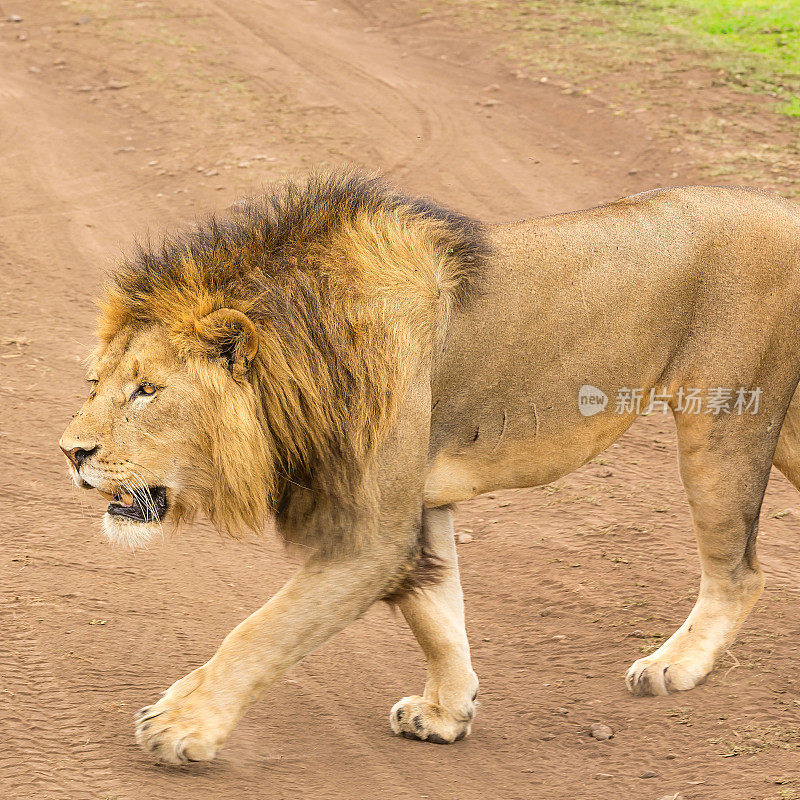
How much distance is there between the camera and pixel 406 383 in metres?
3.59

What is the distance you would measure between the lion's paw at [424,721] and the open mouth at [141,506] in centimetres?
121

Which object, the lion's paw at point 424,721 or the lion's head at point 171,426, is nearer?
the lion's head at point 171,426

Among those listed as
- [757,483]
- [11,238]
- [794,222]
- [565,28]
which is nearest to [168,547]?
[757,483]

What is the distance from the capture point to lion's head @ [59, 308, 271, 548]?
11.0 ft

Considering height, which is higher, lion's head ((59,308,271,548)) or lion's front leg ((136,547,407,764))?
lion's head ((59,308,271,548))

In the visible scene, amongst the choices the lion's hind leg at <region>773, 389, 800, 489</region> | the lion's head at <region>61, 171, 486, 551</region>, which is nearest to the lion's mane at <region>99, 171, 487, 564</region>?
the lion's head at <region>61, 171, 486, 551</region>

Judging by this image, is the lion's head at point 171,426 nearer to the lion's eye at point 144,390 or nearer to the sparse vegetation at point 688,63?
the lion's eye at point 144,390

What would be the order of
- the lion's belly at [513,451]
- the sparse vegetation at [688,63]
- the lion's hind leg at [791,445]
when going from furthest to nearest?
the sparse vegetation at [688,63] < the lion's hind leg at [791,445] < the lion's belly at [513,451]

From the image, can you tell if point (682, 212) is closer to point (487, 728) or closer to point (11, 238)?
point (487, 728)

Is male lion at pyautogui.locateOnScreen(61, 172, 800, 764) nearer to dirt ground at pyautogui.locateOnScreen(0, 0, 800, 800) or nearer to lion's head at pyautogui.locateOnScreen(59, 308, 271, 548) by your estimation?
lion's head at pyautogui.locateOnScreen(59, 308, 271, 548)

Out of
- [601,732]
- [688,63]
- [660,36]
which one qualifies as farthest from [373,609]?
[660,36]

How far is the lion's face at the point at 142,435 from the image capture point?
3340mm

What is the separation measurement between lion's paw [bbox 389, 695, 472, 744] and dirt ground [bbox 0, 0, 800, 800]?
51 mm

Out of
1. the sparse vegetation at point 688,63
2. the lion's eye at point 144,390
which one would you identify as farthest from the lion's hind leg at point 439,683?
the sparse vegetation at point 688,63
